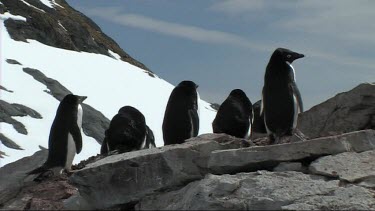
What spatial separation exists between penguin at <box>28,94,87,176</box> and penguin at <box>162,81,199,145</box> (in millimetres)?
1690

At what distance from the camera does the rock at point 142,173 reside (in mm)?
8477

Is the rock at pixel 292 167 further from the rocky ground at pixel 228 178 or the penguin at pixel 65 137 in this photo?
the penguin at pixel 65 137

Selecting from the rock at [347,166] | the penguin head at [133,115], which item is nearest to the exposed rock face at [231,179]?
the rock at [347,166]

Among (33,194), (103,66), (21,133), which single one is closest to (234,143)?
(33,194)

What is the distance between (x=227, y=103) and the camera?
43.1 ft

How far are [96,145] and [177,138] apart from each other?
26.5 meters

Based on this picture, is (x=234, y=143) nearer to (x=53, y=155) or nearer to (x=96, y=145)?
(x=53, y=155)

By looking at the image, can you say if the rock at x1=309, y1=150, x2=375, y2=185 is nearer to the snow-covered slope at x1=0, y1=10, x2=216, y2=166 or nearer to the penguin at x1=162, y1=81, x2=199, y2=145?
the penguin at x1=162, y1=81, x2=199, y2=145

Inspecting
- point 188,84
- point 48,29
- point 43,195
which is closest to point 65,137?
point 188,84

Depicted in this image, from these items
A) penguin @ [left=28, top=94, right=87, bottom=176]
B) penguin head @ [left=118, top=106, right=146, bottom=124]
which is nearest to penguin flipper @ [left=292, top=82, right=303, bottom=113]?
penguin head @ [left=118, top=106, right=146, bottom=124]

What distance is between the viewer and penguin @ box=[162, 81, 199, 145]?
13031 millimetres

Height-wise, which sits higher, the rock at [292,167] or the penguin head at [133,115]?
the penguin head at [133,115]

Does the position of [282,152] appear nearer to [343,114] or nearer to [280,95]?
[280,95]

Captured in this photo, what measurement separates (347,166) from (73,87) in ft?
143
